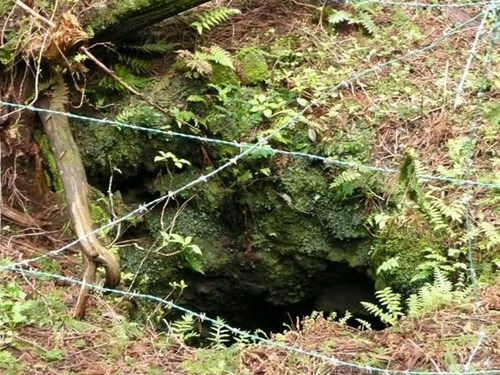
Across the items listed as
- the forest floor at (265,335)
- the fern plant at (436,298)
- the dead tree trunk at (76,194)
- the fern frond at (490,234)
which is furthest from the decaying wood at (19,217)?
the fern frond at (490,234)

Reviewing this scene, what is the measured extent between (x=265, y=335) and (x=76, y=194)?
1.49 m

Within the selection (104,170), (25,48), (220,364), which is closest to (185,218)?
(104,170)

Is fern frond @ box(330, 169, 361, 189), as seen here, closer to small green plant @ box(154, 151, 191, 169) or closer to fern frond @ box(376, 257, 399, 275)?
fern frond @ box(376, 257, 399, 275)

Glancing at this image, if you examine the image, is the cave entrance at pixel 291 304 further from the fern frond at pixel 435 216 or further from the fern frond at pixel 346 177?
the fern frond at pixel 435 216

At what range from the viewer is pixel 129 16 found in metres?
5.30

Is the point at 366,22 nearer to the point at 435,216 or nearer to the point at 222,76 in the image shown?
the point at 222,76

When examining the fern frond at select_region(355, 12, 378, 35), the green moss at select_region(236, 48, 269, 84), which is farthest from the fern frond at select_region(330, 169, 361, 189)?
the fern frond at select_region(355, 12, 378, 35)

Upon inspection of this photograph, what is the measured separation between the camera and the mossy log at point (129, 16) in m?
5.18

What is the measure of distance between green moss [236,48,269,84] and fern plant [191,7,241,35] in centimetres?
35

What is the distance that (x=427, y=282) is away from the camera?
4652mm

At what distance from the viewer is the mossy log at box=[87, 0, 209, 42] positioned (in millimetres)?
5184

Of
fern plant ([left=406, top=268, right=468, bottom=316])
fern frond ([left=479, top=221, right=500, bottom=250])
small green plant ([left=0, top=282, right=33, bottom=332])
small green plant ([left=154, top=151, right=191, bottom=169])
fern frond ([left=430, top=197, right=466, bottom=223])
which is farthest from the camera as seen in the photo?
small green plant ([left=154, top=151, right=191, bottom=169])

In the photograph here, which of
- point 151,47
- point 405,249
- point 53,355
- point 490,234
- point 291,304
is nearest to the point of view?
point 53,355

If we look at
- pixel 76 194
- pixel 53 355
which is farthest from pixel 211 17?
pixel 53 355
